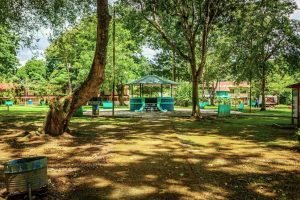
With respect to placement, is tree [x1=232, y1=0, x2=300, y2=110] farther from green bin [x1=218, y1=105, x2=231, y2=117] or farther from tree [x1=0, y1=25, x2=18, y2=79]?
tree [x1=0, y1=25, x2=18, y2=79]

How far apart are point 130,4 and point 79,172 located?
17.6 metres

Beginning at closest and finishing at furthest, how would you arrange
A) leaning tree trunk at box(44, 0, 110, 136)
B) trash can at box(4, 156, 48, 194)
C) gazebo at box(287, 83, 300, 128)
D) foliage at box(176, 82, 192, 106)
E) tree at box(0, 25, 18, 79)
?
trash can at box(4, 156, 48, 194)
leaning tree trunk at box(44, 0, 110, 136)
gazebo at box(287, 83, 300, 128)
foliage at box(176, 82, 192, 106)
tree at box(0, 25, 18, 79)

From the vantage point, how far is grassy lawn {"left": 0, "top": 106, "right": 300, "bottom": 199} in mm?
6180

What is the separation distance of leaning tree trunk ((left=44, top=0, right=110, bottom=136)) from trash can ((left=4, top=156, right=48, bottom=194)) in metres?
6.53

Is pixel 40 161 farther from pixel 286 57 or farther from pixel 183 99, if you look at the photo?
pixel 183 99

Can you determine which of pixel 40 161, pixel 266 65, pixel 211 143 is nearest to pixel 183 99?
pixel 266 65

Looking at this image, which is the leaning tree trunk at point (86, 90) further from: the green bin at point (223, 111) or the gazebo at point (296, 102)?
the green bin at point (223, 111)

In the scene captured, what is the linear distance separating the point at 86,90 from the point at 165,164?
513 cm

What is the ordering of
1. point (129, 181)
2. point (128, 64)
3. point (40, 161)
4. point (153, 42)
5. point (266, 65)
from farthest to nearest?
point (153, 42)
point (128, 64)
point (266, 65)
point (129, 181)
point (40, 161)

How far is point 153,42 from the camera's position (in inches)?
1977

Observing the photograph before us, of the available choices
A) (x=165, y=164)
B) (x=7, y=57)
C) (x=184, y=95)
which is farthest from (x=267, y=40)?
(x=7, y=57)

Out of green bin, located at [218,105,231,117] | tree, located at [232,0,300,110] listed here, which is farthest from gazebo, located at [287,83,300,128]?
tree, located at [232,0,300,110]

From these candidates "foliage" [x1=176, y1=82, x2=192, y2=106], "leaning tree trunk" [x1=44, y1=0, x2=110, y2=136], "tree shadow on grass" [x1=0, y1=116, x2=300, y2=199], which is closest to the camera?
"tree shadow on grass" [x1=0, y1=116, x2=300, y2=199]

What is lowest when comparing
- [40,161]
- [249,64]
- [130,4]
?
[40,161]
